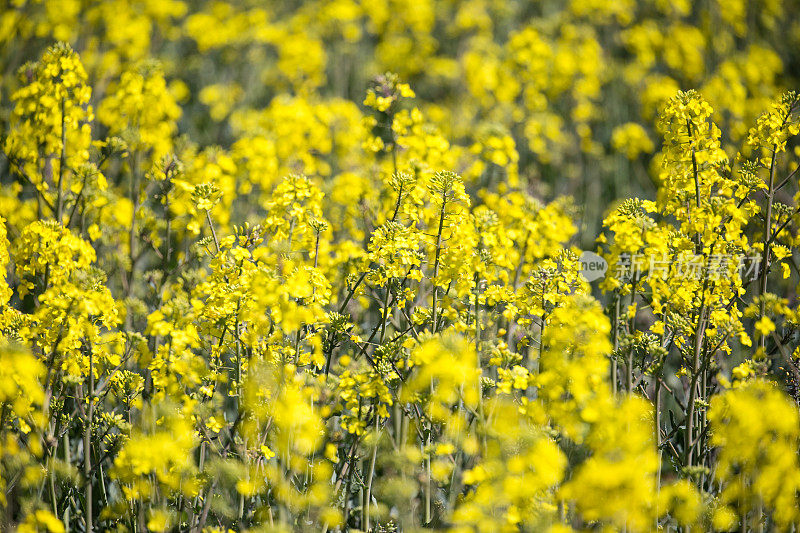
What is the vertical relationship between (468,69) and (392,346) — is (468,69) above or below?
above

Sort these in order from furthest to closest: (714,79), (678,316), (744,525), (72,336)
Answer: (714,79)
(678,316)
(72,336)
(744,525)

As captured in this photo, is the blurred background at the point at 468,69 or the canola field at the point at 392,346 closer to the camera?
the canola field at the point at 392,346

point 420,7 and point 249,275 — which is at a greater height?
point 420,7

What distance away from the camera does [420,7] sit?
383 inches

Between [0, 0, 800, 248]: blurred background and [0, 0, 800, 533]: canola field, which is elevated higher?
[0, 0, 800, 248]: blurred background

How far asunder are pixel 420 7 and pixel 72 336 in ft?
27.4

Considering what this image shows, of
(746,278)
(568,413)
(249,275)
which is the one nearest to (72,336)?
(249,275)

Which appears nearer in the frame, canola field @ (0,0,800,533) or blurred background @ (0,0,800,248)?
canola field @ (0,0,800,533)

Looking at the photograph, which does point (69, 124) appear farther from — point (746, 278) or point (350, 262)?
point (746, 278)

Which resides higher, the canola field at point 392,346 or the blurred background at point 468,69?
the blurred background at point 468,69

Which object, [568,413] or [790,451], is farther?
[790,451]

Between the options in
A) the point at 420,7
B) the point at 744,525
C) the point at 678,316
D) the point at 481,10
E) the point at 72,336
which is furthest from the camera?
the point at 481,10

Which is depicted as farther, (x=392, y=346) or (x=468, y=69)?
(x=468, y=69)

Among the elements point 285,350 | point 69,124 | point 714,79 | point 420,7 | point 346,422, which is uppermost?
point 420,7
